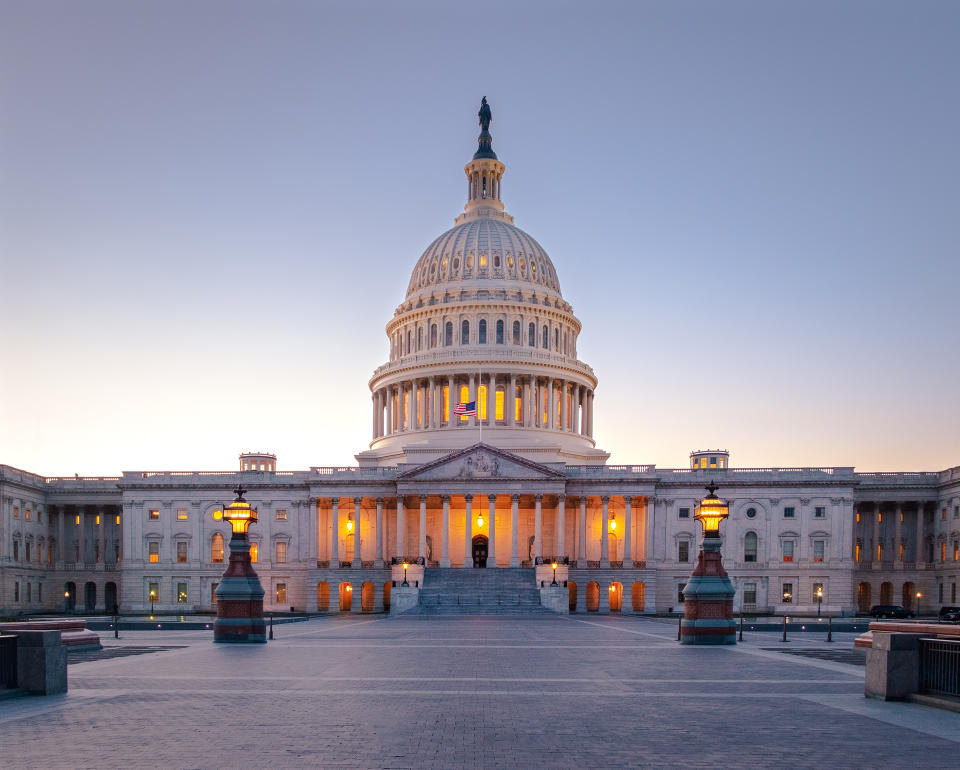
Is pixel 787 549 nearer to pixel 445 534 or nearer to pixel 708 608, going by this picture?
pixel 445 534

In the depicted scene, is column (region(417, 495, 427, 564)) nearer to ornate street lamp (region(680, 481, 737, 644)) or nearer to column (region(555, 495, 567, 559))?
column (region(555, 495, 567, 559))

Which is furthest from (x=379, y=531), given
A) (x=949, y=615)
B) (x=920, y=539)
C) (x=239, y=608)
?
(x=239, y=608)

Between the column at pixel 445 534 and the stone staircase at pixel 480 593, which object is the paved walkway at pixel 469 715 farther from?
the column at pixel 445 534

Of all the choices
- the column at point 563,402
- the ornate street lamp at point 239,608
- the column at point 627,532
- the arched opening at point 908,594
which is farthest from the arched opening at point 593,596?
the ornate street lamp at point 239,608

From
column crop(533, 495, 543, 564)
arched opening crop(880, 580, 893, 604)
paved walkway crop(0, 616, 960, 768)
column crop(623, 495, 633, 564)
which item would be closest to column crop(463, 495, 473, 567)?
column crop(533, 495, 543, 564)

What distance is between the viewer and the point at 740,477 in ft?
340

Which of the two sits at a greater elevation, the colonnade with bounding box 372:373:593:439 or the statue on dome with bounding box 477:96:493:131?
the statue on dome with bounding box 477:96:493:131

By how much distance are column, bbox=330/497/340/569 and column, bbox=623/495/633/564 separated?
97.5ft

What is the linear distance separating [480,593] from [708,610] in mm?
44635

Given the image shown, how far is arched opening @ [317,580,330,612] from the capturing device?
4031 inches

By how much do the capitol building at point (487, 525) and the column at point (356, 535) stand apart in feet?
0.77

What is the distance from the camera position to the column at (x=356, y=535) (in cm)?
10162

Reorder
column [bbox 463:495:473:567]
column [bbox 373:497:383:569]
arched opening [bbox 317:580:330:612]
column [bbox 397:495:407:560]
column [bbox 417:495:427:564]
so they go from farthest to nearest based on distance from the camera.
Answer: arched opening [bbox 317:580:330:612]
column [bbox 373:497:383:569]
column [bbox 397:495:407:560]
column [bbox 417:495:427:564]
column [bbox 463:495:473:567]

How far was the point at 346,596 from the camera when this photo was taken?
101 meters
